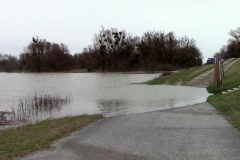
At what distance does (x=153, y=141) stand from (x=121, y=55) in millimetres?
113915

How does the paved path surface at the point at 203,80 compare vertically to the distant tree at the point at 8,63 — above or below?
below

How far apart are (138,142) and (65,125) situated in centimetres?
405

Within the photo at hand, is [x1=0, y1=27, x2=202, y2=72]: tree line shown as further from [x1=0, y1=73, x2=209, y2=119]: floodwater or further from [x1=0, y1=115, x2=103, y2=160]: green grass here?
[x1=0, y1=115, x2=103, y2=160]: green grass

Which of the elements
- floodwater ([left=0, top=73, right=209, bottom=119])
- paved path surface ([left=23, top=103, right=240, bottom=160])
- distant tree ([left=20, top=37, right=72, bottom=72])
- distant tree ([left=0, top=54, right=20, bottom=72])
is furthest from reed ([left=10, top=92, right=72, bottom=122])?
distant tree ([left=0, top=54, right=20, bottom=72])

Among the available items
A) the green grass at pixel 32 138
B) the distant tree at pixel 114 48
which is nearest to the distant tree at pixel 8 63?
the distant tree at pixel 114 48

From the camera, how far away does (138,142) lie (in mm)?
9141

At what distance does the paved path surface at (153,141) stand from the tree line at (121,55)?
102665 millimetres

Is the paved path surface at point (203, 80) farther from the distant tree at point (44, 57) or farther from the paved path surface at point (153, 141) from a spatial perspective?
the distant tree at point (44, 57)

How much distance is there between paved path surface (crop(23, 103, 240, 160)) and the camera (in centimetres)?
780

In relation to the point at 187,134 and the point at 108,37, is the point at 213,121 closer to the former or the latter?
the point at 187,134

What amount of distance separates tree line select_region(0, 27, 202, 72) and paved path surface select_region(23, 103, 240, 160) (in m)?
103

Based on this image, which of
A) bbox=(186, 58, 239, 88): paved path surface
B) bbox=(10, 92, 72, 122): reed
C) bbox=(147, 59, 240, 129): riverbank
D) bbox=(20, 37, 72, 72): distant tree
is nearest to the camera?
bbox=(147, 59, 240, 129): riverbank

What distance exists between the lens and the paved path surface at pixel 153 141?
25.6 ft

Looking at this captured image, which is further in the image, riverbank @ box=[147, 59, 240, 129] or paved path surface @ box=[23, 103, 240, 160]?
riverbank @ box=[147, 59, 240, 129]
